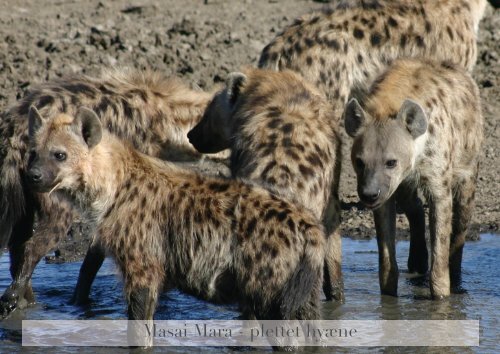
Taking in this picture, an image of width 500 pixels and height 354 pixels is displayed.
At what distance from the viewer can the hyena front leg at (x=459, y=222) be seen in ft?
25.8

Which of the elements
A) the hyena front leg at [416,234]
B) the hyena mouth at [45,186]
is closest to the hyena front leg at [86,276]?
the hyena mouth at [45,186]

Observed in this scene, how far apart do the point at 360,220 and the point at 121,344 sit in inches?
118

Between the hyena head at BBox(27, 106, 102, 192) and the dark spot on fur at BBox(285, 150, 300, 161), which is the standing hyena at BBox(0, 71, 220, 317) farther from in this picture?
the dark spot on fur at BBox(285, 150, 300, 161)

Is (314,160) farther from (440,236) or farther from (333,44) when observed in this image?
(333,44)

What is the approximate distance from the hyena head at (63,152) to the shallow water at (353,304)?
0.97m

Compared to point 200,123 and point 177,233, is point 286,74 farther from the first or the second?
point 177,233

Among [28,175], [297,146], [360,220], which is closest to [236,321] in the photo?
[297,146]

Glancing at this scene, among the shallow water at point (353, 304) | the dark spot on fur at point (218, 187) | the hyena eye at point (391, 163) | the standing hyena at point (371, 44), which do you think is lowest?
the shallow water at point (353, 304)

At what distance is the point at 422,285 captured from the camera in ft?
26.1

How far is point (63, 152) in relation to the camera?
6145mm

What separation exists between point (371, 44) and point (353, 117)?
4.59 ft

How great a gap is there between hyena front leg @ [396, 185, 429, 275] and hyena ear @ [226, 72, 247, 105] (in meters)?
1.25

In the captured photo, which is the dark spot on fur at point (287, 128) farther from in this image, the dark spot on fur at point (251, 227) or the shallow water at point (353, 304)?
the shallow water at point (353, 304)

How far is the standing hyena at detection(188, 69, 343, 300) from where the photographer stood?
6508 millimetres
